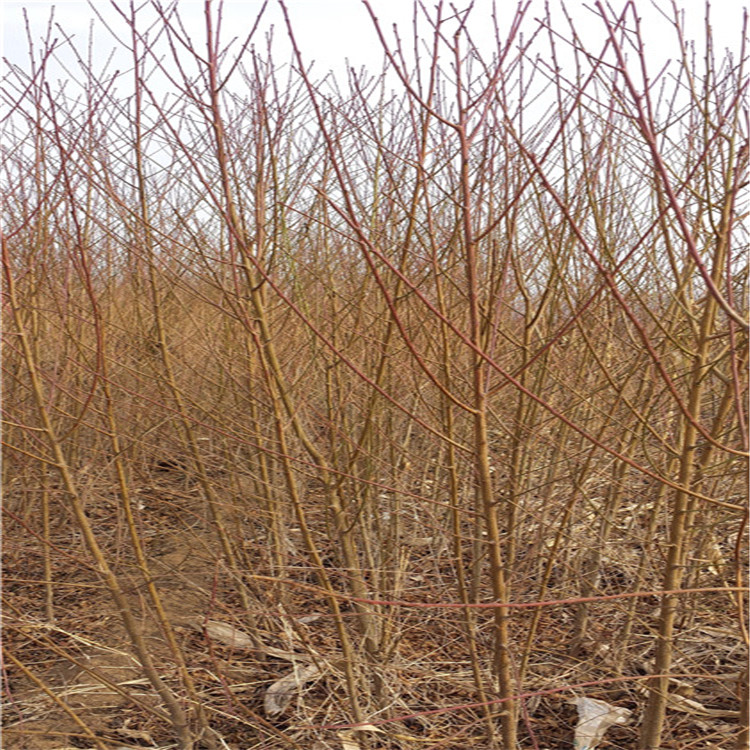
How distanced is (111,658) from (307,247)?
2.32m

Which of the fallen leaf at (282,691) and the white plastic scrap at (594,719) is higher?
the white plastic scrap at (594,719)

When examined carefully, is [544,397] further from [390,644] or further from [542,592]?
[390,644]

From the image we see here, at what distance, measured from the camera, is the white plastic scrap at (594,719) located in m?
3.10

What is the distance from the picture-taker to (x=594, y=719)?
3.07 metres

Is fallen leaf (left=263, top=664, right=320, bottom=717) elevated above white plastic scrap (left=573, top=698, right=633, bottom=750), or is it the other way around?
white plastic scrap (left=573, top=698, right=633, bottom=750)

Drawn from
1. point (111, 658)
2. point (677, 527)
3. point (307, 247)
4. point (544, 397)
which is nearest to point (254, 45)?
point (307, 247)

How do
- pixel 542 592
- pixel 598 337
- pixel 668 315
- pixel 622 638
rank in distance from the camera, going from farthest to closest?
1. pixel 598 337
2. pixel 622 638
3. pixel 668 315
4. pixel 542 592

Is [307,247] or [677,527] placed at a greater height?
[307,247]

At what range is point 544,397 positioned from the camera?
3473mm

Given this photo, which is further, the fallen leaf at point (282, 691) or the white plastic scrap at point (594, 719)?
the fallen leaf at point (282, 691)

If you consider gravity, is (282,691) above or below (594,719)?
below

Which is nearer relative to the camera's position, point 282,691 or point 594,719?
point 594,719

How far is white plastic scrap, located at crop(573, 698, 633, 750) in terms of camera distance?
310 cm

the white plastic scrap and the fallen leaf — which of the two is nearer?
the white plastic scrap
